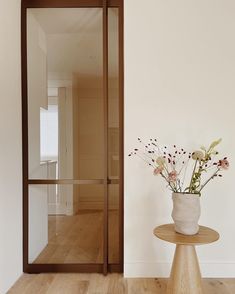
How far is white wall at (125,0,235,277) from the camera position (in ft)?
A: 8.09

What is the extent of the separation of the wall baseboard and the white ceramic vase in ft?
2.43

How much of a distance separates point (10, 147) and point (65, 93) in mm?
736

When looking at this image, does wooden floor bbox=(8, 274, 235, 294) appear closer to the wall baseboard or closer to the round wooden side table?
the wall baseboard

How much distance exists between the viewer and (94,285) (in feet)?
7.73

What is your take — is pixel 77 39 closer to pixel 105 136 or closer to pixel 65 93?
pixel 65 93

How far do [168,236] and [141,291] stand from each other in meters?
0.67

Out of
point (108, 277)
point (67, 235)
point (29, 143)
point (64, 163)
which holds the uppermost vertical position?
point (29, 143)

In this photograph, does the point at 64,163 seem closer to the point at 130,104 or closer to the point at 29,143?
the point at 29,143

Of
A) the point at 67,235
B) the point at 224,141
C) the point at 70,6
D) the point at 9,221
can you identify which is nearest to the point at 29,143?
the point at 9,221

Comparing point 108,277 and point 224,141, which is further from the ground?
point 224,141

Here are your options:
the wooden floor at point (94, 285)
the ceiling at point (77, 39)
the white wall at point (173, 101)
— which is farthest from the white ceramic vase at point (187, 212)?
the ceiling at point (77, 39)

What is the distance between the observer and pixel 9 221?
7.63 ft

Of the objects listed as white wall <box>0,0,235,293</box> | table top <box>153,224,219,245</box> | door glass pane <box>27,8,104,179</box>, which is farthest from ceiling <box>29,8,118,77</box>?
table top <box>153,224,219,245</box>

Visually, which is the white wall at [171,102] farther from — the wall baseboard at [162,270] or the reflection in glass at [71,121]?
the reflection in glass at [71,121]
